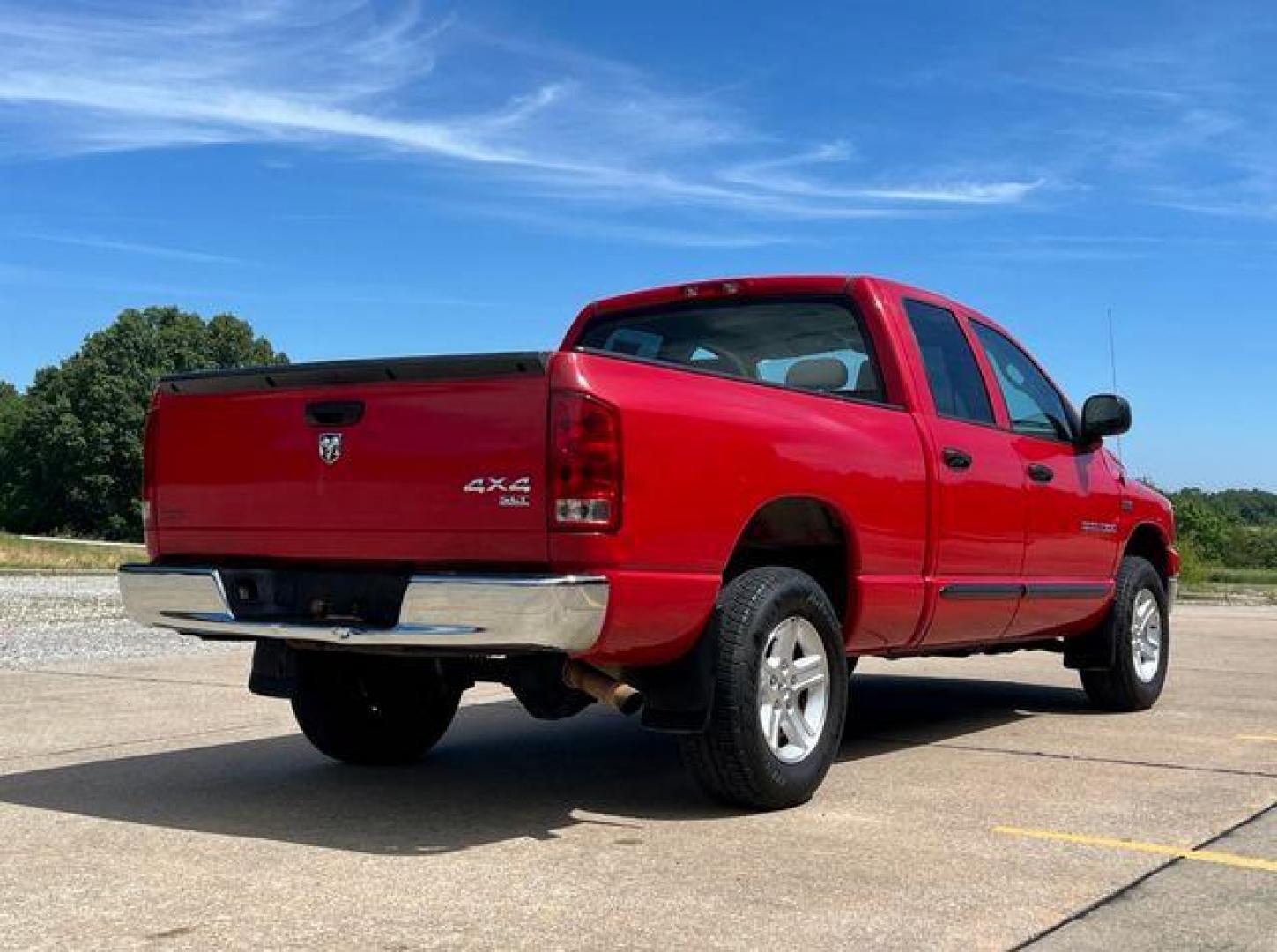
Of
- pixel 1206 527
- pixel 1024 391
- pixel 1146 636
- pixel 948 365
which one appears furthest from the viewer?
pixel 1206 527

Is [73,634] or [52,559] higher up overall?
[52,559]

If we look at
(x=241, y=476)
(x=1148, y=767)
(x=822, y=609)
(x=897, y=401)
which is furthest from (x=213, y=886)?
(x=1148, y=767)

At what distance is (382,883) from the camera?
3.98 meters

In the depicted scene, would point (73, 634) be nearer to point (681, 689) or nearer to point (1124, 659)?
point (1124, 659)

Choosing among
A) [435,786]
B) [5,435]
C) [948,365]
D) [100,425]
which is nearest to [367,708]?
[435,786]

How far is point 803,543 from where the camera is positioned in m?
5.36

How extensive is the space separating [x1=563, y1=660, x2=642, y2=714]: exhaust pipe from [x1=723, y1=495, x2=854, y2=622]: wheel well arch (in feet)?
1.79

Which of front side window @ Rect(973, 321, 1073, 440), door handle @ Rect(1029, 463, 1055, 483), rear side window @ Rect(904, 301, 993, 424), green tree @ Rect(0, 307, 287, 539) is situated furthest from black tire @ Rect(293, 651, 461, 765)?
green tree @ Rect(0, 307, 287, 539)

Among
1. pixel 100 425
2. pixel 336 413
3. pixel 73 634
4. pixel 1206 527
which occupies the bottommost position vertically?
pixel 73 634

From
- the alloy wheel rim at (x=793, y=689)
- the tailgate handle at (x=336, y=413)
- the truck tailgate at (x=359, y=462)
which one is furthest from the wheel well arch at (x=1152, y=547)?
the tailgate handle at (x=336, y=413)

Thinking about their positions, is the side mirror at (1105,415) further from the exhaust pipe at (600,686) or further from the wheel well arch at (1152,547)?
the exhaust pipe at (600,686)

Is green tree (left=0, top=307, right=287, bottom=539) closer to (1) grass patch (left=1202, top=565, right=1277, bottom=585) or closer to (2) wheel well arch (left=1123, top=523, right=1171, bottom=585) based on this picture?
(1) grass patch (left=1202, top=565, right=1277, bottom=585)

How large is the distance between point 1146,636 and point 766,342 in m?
3.22

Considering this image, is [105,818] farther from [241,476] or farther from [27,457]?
[27,457]
